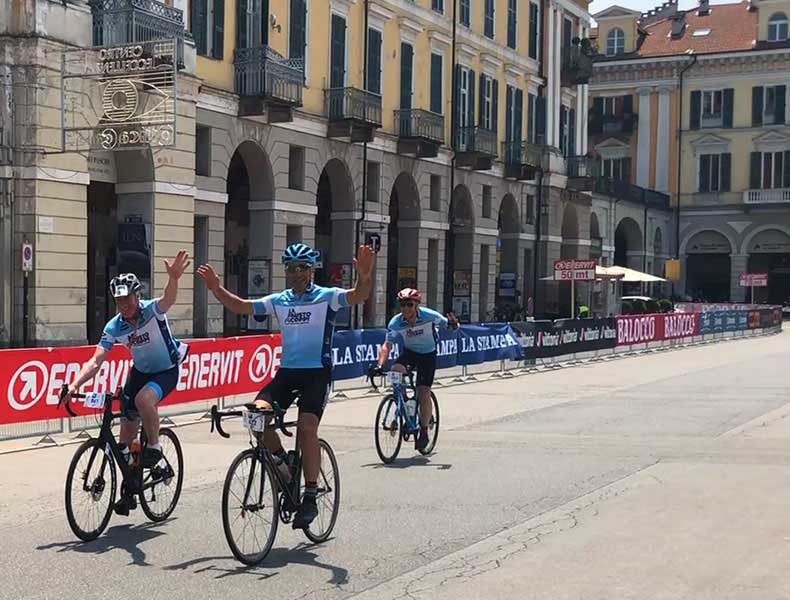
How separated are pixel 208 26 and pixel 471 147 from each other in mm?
15290

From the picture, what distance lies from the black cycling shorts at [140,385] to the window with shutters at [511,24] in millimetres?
40308

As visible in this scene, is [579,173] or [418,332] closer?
[418,332]

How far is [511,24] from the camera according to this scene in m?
46.9

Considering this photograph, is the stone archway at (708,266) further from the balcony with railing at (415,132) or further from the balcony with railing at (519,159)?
the balcony with railing at (415,132)

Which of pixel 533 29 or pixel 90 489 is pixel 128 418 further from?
pixel 533 29

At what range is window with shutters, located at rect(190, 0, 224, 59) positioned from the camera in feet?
92.4

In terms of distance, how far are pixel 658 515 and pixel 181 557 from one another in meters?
3.95

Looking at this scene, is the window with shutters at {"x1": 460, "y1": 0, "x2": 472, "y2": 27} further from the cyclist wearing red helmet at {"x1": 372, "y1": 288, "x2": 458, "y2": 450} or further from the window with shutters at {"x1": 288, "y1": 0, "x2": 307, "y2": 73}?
the cyclist wearing red helmet at {"x1": 372, "y1": 288, "x2": 458, "y2": 450}

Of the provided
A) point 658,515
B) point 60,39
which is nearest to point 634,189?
point 60,39

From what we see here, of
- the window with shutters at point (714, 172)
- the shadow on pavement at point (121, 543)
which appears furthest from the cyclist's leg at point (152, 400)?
the window with shutters at point (714, 172)

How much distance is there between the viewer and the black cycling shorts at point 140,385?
8.23 metres

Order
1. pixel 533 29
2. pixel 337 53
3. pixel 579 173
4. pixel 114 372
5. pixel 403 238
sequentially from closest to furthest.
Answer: pixel 114 372 < pixel 337 53 < pixel 403 238 < pixel 533 29 < pixel 579 173

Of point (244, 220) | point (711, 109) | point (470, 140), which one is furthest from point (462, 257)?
point (711, 109)

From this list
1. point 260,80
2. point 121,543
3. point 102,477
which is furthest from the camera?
point 260,80
